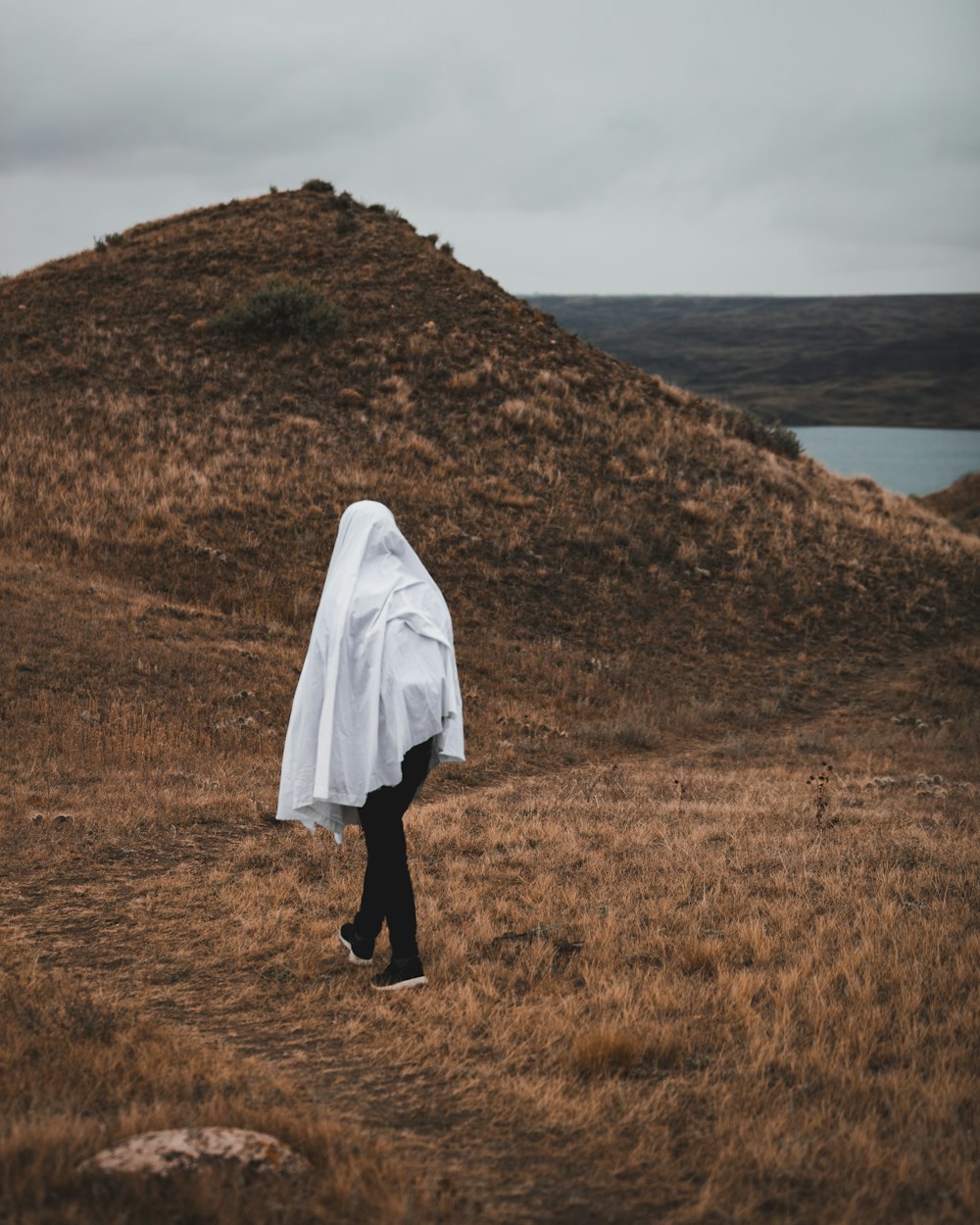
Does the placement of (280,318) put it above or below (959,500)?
above

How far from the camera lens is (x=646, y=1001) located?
483 centimetres

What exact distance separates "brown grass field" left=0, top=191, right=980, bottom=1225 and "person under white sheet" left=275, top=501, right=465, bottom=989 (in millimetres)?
659

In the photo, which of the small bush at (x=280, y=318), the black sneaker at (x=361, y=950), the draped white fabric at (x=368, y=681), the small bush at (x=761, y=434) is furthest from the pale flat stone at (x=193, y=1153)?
the small bush at (x=761, y=434)

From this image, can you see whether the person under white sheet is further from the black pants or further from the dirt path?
the dirt path

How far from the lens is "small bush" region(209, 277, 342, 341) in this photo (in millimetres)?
27578

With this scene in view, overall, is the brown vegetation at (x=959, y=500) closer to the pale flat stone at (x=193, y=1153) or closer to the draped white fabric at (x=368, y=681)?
the draped white fabric at (x=368, y=681)

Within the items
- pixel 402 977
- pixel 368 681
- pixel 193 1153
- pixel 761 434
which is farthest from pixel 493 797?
pixel 761 434

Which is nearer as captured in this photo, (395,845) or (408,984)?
(395,845)

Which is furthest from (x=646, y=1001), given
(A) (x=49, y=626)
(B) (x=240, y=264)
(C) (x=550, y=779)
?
(B) (x=240, y=264)

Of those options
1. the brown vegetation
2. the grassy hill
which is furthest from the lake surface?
the grassy hill

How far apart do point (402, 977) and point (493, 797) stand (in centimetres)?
530

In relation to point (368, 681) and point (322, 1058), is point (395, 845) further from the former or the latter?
point (322, 1058)

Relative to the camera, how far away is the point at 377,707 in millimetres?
4824

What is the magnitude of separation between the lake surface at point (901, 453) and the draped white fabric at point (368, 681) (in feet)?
123
